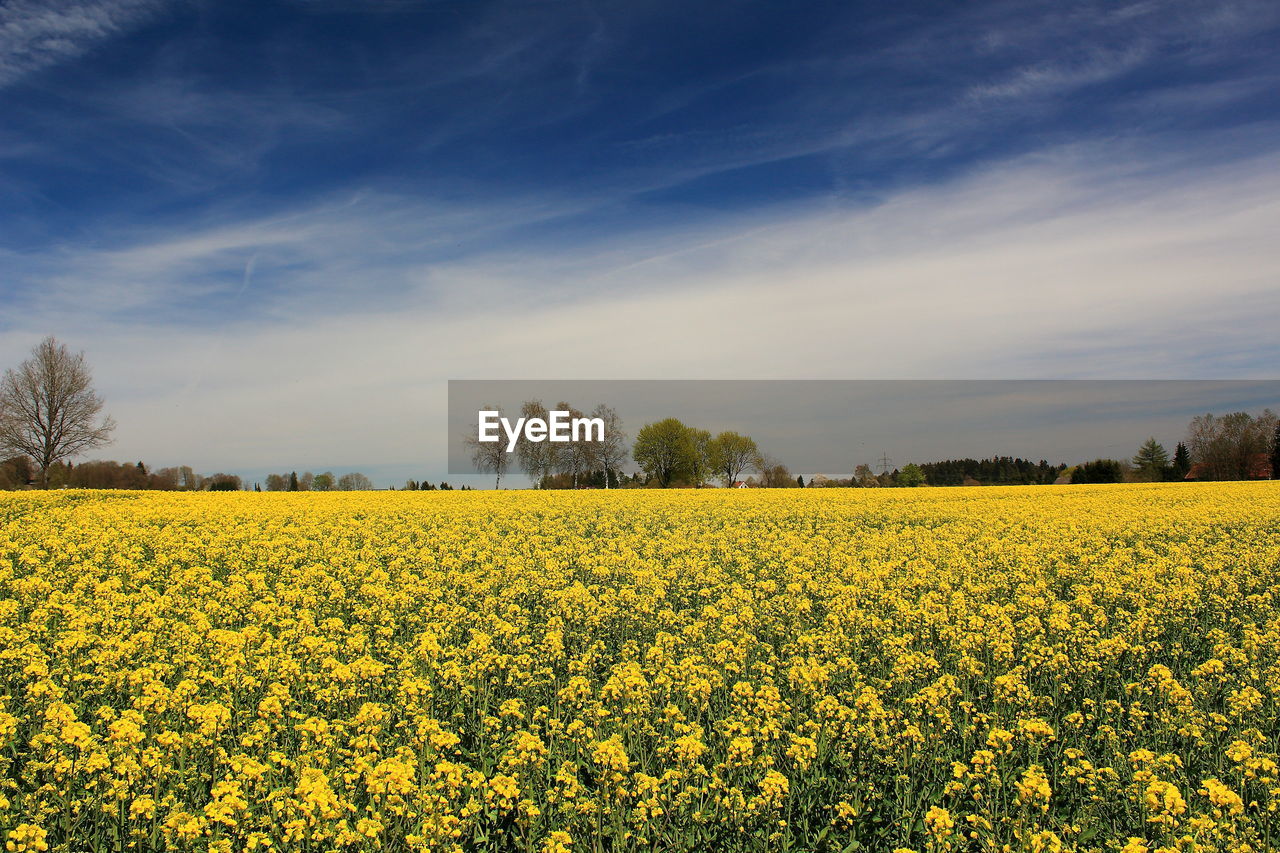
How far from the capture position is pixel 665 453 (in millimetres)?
100312

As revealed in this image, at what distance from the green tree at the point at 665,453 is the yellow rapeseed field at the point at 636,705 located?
8456cm

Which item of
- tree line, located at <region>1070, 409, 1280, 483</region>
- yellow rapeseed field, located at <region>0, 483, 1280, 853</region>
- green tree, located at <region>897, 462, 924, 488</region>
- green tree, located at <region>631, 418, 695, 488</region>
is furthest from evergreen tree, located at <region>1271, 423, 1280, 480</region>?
yellow rapeseed field, located at <region>0, 483, 1280, 853</region>

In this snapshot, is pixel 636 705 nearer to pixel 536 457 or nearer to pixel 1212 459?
pixel 536 457

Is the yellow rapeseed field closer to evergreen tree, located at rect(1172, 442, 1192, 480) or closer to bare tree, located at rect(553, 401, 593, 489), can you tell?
bare tree, located at rect(553, 401, 593, 489)

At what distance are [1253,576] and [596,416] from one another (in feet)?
260

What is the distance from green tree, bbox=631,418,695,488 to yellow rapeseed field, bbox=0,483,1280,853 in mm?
84560

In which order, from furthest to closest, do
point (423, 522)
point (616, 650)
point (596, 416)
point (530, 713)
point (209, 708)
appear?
point (596, 416)
point (423, 522)
point (616, 650)
point (530, 713)
point (209, 708)

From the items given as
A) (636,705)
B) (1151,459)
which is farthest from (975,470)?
(636,705)

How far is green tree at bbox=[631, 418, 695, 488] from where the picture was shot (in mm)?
100062

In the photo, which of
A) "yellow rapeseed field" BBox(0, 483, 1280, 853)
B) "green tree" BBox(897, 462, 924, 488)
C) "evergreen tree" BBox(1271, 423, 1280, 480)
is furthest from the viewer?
"green tree" BBox(897, 462, 924, 488)

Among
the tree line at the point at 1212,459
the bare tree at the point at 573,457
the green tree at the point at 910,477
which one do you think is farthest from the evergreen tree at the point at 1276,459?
the bare tree at the point at 573,457

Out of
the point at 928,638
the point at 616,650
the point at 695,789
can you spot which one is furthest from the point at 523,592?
the point at 695,789

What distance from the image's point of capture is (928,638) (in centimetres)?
1027

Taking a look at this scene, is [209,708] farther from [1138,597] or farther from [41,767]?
[1138,597]
